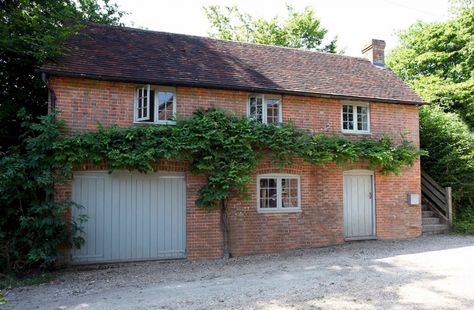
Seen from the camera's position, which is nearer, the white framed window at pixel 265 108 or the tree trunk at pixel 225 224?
the tree trunk at pixel 225 224

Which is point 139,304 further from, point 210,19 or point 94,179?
point 210,19

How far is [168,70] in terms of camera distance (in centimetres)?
1092

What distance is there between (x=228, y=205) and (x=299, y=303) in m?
4.79

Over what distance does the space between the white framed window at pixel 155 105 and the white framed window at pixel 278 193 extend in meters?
3.20

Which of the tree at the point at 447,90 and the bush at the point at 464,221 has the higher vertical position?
the tree at the point at 447,90

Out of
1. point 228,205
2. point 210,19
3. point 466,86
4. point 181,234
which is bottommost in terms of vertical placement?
point 181,234

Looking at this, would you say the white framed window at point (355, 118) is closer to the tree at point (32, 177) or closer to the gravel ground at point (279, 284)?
the gravel ground at point (279, 284)

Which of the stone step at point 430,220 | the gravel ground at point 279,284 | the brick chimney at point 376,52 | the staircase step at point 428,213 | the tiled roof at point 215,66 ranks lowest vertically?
the gravel ground at point 279,284

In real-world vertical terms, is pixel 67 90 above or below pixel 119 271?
above

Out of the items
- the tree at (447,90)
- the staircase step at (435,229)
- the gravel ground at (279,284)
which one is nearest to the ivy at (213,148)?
the gravel ground at (279,284)

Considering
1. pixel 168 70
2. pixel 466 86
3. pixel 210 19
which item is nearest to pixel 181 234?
pixel 168 70

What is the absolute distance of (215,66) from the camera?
1202cm

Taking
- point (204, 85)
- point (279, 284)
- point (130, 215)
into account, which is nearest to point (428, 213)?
point (279, 284)

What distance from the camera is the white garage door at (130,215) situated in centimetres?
943
